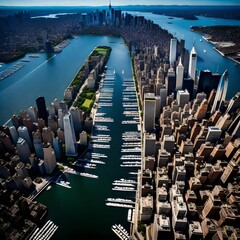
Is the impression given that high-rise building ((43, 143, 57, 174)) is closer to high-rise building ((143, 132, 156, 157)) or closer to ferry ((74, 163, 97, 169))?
ferry ((74, 163, 97, 169))

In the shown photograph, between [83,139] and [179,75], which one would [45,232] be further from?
[179,75]

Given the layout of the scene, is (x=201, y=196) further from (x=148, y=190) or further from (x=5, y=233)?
(x=5, y=233)

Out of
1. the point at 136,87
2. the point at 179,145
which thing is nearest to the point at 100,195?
the point at 179,145

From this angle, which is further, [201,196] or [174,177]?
[174,177]

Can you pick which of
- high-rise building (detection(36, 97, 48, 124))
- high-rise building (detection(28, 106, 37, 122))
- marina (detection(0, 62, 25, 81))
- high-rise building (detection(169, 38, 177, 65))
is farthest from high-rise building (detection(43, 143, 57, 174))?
high-rise building (detection(169, 38, 177, 65))

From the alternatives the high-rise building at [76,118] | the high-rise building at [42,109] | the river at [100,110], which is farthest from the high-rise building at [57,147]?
the high-rise building at [42,109]

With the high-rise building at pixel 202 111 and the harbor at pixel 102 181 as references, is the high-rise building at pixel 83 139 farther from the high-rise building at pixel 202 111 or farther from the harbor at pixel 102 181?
the high-rise building at pixel 202 111
